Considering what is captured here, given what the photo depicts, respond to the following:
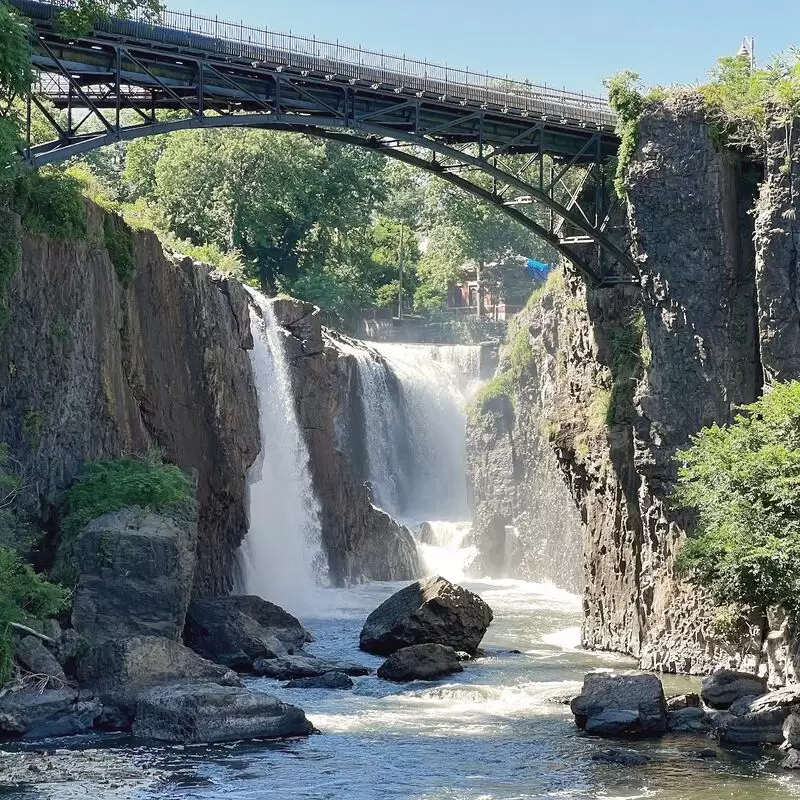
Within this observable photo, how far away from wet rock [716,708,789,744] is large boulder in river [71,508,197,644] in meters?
11.0

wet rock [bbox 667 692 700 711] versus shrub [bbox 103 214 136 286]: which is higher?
shrub [bbox 103 214 136 286]

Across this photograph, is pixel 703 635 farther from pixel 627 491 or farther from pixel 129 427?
pixel 129 427

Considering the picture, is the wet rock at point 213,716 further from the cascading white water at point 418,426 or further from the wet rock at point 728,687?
the cascading white water at point 418,426

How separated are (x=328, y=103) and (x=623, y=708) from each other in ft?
56.9

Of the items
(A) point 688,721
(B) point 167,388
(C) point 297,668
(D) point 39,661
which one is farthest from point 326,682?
(B) point 167,388

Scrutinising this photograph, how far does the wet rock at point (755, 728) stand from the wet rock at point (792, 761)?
134 cm

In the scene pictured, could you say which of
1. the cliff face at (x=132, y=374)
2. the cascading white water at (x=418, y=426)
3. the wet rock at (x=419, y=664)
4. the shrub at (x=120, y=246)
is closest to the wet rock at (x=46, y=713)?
the cliff face at (x=132, y=374)

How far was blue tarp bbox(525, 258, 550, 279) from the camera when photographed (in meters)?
82.4

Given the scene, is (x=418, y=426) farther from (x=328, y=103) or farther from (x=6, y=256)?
(x=6, y=256)

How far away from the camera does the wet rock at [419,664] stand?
31.2 metres

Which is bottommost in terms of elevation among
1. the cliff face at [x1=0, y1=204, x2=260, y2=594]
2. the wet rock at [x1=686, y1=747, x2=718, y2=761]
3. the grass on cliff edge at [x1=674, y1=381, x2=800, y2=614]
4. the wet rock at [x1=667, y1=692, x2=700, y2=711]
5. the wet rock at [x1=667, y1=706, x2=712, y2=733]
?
the wet rock at [x1=686, y1=747, x2=718, y2=761]

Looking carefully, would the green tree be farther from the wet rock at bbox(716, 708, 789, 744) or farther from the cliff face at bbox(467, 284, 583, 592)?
the cliff face at bbox(467, 284, 583, 592)

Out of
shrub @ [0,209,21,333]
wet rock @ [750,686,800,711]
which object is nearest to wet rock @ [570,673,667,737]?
wet rock @ [750,686,800,711]

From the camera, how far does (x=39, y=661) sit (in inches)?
1041
